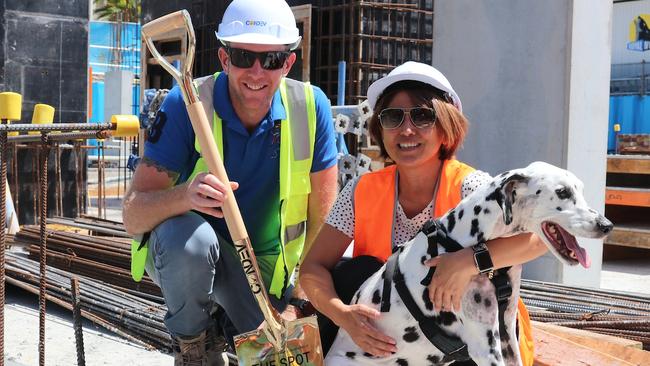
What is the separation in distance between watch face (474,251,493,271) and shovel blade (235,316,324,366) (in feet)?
2.30

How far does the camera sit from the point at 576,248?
8.14 ft

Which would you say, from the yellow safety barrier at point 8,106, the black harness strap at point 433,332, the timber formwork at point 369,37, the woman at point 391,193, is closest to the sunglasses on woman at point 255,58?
the woman at point 391,193

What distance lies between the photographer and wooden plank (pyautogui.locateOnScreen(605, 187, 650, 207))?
9.02 m

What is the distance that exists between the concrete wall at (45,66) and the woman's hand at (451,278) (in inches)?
361

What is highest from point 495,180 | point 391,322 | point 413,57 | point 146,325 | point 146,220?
point 413,57

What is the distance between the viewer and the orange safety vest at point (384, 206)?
3074 mm

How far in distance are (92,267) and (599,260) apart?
4278mm

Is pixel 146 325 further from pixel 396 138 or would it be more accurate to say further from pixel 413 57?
pixel 413 57

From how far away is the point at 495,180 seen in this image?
270 centimetres

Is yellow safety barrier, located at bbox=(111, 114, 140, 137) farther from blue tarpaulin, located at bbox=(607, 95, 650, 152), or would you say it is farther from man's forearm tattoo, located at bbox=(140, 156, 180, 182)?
blue tarpaulin, located at bbox=(607, 95, 650, 152)

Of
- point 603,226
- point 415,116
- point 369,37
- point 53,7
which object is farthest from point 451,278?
point 369,37

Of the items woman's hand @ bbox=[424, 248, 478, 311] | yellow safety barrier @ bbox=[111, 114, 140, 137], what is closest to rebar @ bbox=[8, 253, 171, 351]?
yellow safety barrier @ bbox=[111, 114, 140, 137]

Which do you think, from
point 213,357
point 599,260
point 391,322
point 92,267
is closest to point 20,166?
point 92,267

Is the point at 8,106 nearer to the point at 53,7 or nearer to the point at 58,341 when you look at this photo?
the point at 58,341
